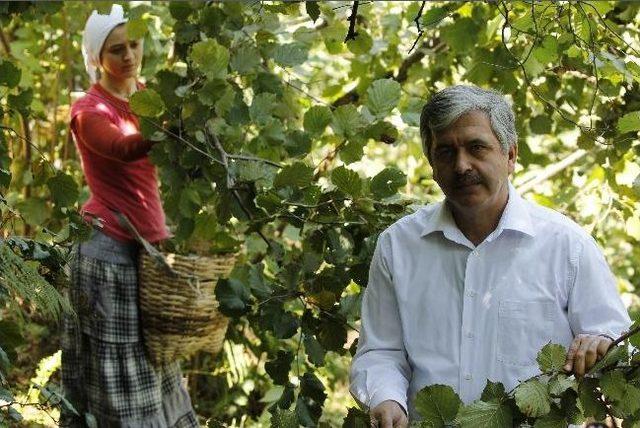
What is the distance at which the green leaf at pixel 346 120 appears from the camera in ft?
8.21

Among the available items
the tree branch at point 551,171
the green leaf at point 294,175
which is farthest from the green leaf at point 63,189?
the tree branch at point 551,171

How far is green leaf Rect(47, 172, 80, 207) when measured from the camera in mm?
2387

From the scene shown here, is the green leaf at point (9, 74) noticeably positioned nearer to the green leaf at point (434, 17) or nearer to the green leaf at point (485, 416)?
the green leaf at point (434, 17)

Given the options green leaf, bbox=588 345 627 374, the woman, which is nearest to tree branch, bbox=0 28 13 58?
the woman

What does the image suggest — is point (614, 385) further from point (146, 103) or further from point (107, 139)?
point (107, 139)

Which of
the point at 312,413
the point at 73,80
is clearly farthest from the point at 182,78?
the point at 73,80

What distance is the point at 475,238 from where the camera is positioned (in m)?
1.86

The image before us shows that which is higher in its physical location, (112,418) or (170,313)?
(170,313)

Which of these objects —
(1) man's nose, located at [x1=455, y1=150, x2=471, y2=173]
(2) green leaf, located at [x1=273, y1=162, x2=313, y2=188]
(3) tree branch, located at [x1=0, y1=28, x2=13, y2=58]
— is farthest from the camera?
(3) tree branch, located at [x1=0, y1=28, x2=13, y2=58]

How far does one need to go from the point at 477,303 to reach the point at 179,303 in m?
1.40

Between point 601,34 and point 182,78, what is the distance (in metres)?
1.19

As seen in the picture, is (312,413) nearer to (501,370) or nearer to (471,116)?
(501,370)

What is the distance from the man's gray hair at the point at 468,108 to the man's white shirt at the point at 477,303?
13 centimetres

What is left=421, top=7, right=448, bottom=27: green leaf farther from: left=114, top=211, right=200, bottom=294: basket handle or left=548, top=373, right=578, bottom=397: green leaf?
left=114, top=211, right=200, bottom=294: basket handle
